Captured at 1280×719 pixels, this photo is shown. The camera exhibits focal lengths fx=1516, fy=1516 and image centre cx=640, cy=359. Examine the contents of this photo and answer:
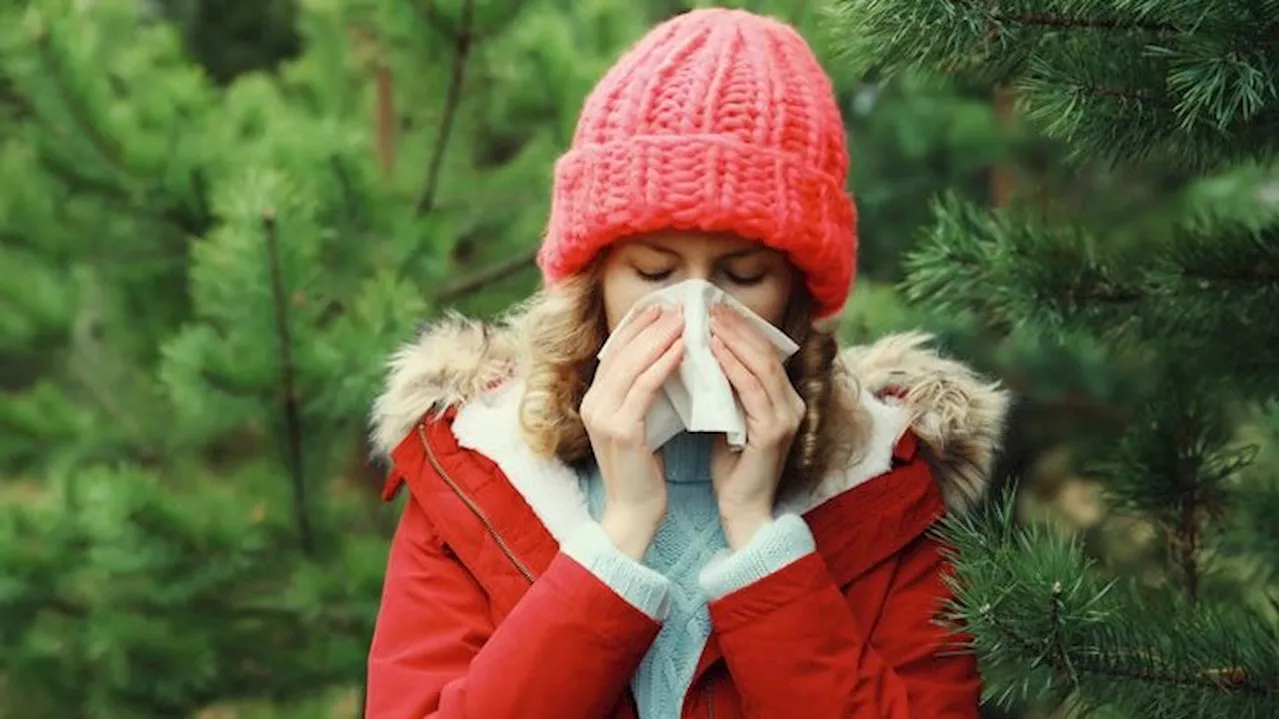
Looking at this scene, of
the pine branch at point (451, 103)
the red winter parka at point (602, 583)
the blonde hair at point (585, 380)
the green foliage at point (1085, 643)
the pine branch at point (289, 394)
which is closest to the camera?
the green foliage at point (1085, 643)

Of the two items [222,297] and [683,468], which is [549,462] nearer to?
[683,468]

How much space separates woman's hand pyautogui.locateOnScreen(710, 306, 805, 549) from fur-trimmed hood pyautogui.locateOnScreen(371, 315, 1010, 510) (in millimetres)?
181

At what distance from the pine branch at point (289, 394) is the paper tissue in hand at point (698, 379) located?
44.6 inches

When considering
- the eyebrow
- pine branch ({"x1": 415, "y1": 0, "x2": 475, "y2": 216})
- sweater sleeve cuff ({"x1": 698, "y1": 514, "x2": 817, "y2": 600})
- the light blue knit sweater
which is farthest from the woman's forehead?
pine branch ({"x1": 415, "y1": 0, "x2": 475, "y2": 216})

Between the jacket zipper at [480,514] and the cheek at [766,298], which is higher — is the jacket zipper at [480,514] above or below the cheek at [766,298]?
below

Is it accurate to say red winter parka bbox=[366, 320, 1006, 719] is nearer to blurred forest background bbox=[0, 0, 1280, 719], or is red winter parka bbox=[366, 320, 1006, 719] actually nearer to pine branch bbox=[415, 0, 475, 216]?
blurred forest background bbox=[0, 0, 1280, 719]

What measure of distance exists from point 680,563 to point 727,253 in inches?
18.3

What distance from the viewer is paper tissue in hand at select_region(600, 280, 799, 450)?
81.4 inches

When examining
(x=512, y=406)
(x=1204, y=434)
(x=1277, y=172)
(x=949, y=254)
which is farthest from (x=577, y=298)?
(x=1277, y=172)

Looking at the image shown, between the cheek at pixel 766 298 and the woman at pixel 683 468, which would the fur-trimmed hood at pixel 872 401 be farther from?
the cheek at pixel 766 298

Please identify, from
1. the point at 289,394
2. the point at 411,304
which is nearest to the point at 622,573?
the point at 411,304

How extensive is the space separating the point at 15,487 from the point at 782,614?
11.1 feet

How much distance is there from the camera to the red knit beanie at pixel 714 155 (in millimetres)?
2117

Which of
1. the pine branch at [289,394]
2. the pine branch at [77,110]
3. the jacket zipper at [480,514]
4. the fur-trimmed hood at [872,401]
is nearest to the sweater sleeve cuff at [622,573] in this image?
the jacket zipper at [480,514]
